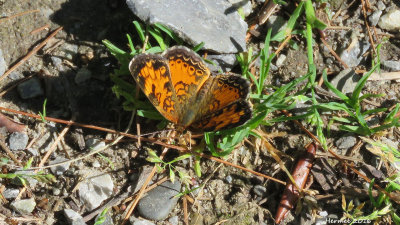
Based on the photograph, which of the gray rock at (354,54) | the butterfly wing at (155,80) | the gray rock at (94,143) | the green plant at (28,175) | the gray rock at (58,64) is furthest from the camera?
the gray rock at (354,54)

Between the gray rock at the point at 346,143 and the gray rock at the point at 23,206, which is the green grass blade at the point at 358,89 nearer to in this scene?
the gray rock at the point at 346,143

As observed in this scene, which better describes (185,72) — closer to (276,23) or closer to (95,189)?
(276,23)

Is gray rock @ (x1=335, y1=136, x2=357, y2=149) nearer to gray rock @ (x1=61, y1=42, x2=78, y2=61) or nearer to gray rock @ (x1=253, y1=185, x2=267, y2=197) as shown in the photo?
gray rock @ (x1=253, y1=185, x2=267, y2=197)

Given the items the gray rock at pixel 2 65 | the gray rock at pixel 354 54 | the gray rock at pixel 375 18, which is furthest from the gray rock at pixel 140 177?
the gray rock at pixel 375 18

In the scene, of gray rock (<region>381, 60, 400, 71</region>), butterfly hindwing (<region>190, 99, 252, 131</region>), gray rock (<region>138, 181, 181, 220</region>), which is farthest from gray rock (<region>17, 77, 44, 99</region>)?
gray rock (<region>381, 60, 400, 71</region>)

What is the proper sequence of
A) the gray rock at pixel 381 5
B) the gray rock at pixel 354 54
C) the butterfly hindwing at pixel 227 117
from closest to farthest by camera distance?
the butterfly hindwing at pixel 227 117, the gray rock at pixel 354 54, the gray rock at pixel 381 5

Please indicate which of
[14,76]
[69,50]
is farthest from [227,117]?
[14,76]
